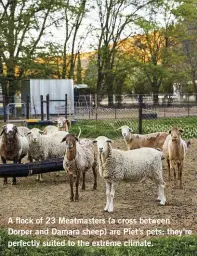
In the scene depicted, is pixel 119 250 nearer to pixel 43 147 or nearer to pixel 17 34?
pixel 43 147

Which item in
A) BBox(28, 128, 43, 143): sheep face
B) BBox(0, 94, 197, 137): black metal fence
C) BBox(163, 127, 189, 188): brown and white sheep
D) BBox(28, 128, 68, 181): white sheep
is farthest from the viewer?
BBox(0, 94, 197, 137): black metal fence

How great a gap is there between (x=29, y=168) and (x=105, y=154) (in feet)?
7.31

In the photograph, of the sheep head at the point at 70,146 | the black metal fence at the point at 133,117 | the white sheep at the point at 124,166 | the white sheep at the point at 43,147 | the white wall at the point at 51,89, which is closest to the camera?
the white sheep at the point at 124,166

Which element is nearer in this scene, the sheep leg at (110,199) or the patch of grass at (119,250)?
the patch of grass at (119,250)

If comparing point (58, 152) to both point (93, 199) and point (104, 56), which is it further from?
point (104, 56)

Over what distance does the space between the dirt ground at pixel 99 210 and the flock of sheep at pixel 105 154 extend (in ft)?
0.88

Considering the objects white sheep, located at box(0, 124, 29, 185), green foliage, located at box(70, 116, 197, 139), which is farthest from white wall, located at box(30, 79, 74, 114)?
white sheep, located at box(0, 124, 29, 185)

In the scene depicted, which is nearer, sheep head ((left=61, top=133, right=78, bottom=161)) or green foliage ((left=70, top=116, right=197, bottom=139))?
sheep head ((left=61, top=133, right=78, bottom=161))

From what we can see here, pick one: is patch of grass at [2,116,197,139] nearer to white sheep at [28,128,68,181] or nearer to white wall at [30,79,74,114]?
white sheep at [28,128,68,181]

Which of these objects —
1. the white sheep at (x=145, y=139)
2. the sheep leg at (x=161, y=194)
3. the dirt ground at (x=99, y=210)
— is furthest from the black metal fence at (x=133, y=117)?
the sheep leg at (x=161, y=194)

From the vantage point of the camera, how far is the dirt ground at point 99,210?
6617 millimetres

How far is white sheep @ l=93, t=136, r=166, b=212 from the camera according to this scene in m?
7.75

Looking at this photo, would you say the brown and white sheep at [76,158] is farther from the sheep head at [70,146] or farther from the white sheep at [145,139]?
the white sheep at [145,139]

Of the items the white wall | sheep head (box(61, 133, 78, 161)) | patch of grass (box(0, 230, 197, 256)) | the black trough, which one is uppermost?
the white wall
